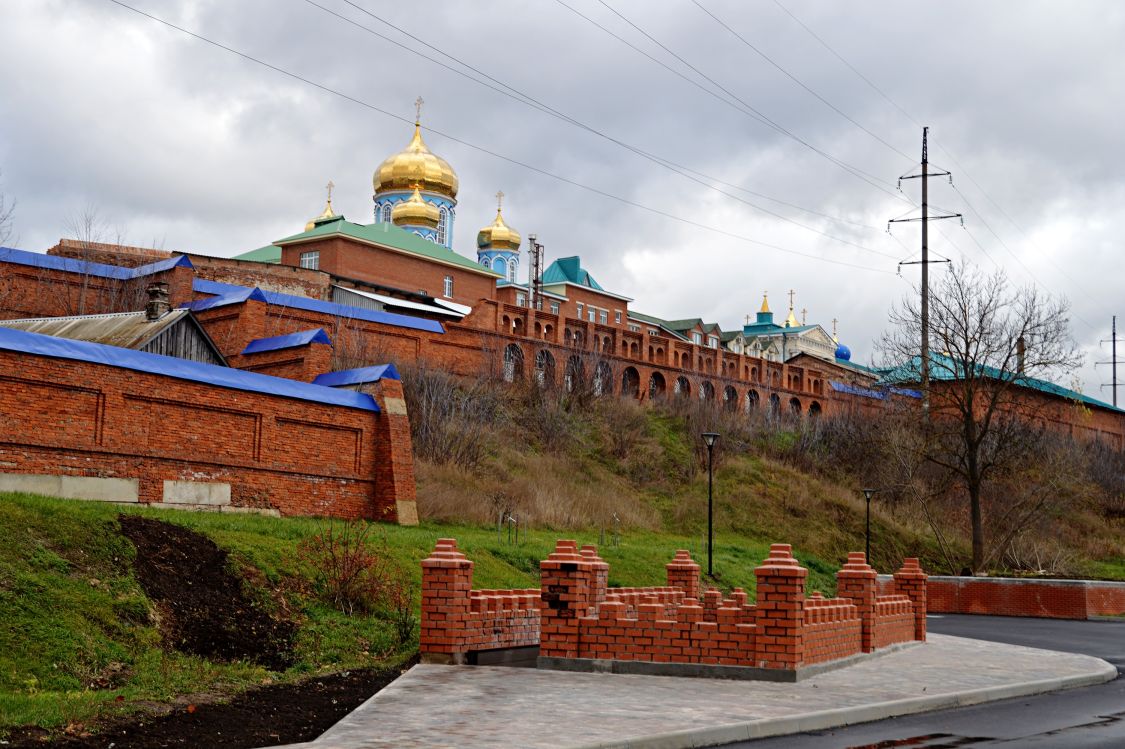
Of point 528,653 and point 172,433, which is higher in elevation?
point 172,433

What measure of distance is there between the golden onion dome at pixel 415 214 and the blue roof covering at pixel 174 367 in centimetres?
4119

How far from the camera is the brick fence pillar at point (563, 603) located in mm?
13109

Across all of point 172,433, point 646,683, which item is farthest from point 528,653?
point 172,433

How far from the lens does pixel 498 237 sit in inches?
3063

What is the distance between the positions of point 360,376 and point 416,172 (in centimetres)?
4242

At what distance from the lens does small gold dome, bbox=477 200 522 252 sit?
77.8 meters

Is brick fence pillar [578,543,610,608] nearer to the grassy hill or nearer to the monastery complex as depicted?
the grassy hill

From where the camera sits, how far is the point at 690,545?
33594mm

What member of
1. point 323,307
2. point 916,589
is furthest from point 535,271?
point 916,589

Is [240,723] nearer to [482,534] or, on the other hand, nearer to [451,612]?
[451,612]

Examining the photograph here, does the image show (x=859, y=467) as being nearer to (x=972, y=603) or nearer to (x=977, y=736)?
(x=972, y=603)

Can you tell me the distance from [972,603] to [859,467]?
60.0ft

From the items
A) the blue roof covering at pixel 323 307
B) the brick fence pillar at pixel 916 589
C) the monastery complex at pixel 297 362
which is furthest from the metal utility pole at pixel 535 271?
the brick fence pillar at pixel 916 589

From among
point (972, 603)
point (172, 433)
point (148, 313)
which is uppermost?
point (148, 313)
